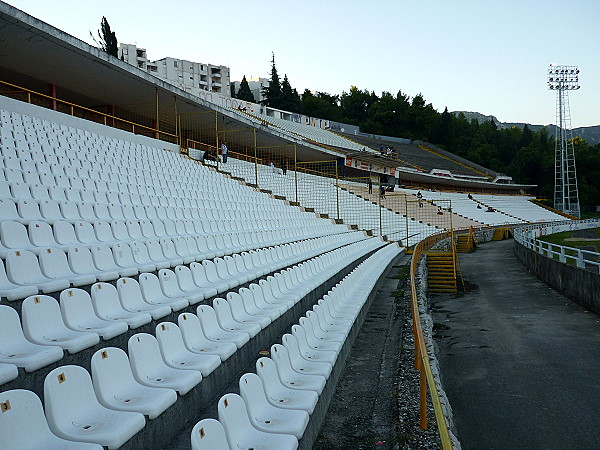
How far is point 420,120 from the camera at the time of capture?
7075 cm

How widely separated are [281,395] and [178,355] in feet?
2.36

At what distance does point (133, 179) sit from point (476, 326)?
23.6 feet

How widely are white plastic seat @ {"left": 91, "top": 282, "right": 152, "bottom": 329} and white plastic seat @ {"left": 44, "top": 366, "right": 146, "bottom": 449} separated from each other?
0.95 m

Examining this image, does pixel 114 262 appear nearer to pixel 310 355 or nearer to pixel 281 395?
pixel 310 355

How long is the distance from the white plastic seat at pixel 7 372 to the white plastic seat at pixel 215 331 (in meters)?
1.47

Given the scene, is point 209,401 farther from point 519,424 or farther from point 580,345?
point 580,345

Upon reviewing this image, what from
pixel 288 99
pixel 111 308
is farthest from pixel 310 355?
pixel 288 99

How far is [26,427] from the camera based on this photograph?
5.80ft

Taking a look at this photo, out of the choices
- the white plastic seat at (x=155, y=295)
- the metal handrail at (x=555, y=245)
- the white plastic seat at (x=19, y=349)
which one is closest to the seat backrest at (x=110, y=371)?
the white plastic seat at (x=19, y=349)

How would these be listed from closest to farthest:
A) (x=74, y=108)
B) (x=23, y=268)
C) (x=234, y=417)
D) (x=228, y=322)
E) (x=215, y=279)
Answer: (x=234, y=417) < (x=23, y=268) < (x=228, y=322) < (x=215, y=279) < (x=74, y=108)

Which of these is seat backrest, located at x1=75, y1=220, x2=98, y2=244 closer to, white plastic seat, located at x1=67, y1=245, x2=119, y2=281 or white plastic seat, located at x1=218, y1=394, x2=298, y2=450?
white plastic seat, located at x1=67, y1=245, x2=119, y2=281

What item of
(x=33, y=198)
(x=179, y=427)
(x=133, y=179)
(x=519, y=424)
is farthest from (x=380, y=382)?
(x=133, y=179)

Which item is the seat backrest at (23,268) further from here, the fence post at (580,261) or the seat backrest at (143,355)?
the fence post at (580,261)

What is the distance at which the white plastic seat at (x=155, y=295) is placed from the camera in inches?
146
